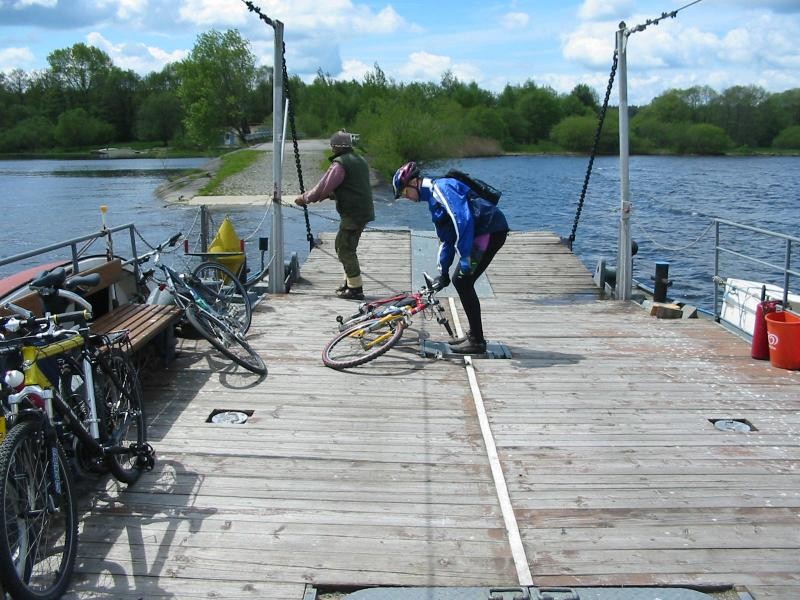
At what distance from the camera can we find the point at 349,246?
1006cm

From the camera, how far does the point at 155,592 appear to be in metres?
3.77

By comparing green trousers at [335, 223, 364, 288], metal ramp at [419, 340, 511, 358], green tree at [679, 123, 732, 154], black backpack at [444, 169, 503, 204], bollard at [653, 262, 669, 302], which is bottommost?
metal ramp at [419, 340, 511, 358]

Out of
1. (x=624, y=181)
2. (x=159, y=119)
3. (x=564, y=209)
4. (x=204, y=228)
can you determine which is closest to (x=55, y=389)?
(x=204, y=228)

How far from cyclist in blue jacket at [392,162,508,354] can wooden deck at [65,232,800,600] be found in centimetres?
82

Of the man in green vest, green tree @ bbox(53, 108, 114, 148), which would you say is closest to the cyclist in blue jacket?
the man in green vest

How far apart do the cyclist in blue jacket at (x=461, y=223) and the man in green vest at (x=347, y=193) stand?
2345mm

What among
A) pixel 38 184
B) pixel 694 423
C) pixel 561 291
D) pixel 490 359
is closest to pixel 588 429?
pixel 694 423

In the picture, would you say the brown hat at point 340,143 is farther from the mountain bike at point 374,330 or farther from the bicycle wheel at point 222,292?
the mountain bike at point 374,330

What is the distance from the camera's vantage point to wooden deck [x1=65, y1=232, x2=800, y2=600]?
3.98m

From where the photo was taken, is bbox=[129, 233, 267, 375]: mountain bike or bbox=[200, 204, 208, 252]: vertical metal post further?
bbox=[200, 204, 208, 252]: vertical metal post

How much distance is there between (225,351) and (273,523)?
9.24 ft

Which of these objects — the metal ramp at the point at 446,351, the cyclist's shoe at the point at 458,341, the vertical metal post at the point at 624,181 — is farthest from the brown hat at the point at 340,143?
the vertical metal post at the point at 624,181

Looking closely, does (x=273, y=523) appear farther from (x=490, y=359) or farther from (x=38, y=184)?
(x=38, y=184)

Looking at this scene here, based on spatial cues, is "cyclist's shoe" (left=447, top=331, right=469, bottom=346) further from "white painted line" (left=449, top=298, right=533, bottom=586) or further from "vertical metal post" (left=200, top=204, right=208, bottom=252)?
"vertical metal post" (left=200, top=204, right=208, bottom=252)
